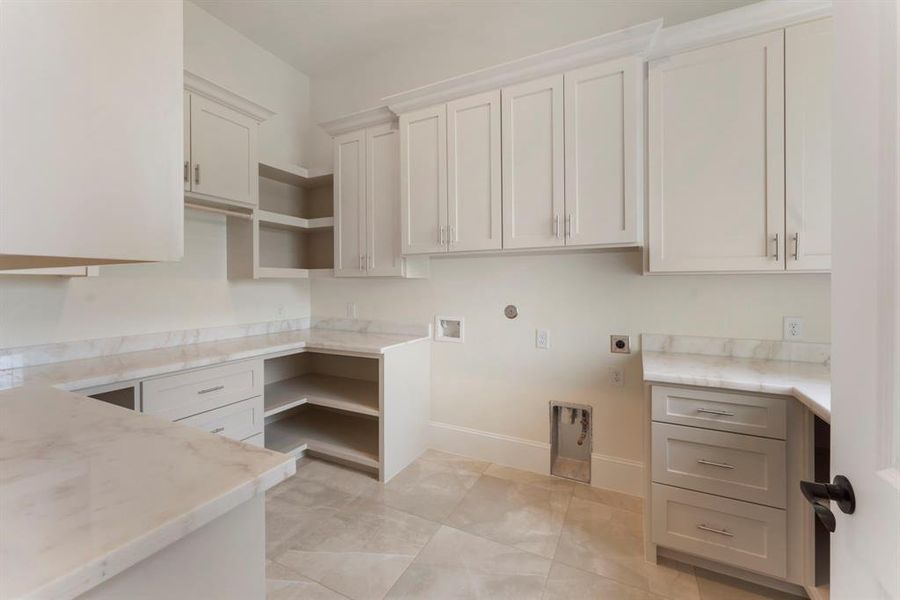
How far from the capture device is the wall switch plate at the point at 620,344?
7.21ft

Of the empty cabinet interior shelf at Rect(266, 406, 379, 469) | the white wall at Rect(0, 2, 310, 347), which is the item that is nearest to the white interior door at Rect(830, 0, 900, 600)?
the empty cabinet interior shelf at Rect(266, 406, 379, 469)

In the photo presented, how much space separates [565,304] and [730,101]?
1.26 meters

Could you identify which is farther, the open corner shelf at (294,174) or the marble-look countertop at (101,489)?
the open corner shelf at (294,174)

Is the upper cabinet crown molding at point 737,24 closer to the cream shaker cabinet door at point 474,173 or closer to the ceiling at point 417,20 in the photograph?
the ceiling at point 417,20

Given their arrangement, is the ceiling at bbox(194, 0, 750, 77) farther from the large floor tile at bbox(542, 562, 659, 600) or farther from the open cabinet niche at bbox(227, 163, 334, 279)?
the large floor tile at bbox(542, 562, 659, 600)

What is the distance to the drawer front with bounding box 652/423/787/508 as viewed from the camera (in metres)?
1.48

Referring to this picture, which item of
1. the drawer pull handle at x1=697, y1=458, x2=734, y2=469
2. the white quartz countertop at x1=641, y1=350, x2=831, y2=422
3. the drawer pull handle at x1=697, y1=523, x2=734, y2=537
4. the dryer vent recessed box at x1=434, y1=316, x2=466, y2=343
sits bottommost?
the drawer pull handle at x1=697, y1=523, x2=734, y2=537

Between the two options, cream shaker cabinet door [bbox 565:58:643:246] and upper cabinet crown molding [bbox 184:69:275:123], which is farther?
upper cabinet crown molding [bbox 184:69:275:123]

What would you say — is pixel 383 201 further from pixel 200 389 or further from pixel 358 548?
pixel 358 548

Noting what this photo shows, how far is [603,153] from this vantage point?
1.89 metres

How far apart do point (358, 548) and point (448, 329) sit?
1.44 m

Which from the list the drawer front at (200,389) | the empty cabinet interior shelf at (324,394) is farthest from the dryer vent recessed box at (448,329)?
Answer: the drawer front at (200,389)

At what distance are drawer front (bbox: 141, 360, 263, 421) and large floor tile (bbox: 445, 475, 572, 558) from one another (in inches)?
55.0

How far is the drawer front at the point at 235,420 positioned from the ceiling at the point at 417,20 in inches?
102
